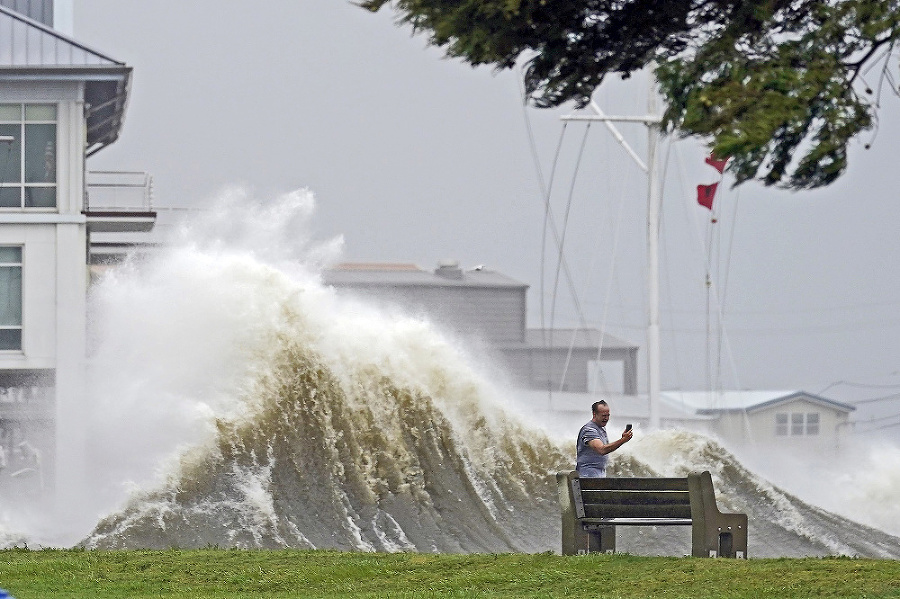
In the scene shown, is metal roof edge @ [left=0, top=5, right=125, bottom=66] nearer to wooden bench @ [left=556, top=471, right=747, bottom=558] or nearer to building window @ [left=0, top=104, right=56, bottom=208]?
building window @ [left=0, top=104, right=56, bottom=208]

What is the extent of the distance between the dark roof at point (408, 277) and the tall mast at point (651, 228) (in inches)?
1189

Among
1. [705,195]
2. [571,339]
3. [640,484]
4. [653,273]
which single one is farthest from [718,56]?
[571,339]

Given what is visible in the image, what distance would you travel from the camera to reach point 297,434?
23.0 metres

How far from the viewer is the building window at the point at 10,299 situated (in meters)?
39.3

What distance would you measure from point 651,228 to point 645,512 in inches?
1365

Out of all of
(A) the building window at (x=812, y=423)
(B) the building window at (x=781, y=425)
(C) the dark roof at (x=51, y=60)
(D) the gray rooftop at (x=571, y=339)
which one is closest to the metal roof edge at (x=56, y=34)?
(C) the dark roof at (x=51, y=60)

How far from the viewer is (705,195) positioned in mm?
52531

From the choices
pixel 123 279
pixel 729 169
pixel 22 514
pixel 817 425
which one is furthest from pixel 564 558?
pixel 817 425

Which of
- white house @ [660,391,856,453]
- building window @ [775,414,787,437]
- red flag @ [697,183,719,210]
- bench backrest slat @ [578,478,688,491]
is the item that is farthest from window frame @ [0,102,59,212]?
building window @ [775,414,787,437]

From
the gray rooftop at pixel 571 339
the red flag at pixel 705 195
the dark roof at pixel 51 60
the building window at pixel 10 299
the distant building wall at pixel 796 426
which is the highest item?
the dark roof at pixel 51 60

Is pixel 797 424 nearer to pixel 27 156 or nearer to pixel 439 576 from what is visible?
pixel 27 156

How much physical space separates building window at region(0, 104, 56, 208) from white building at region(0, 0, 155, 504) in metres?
0.03

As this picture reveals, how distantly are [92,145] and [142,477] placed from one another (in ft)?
84.2

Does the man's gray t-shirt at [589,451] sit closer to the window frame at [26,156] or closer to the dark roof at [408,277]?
the window frame at [26,156]
